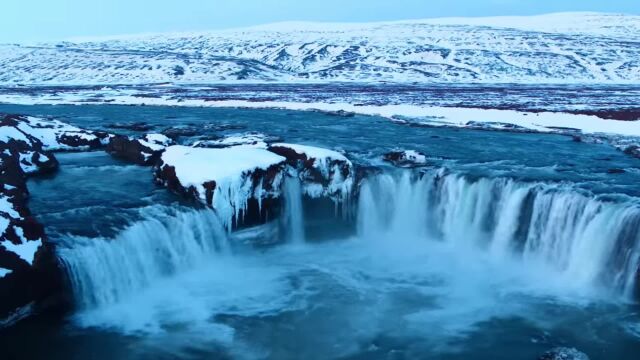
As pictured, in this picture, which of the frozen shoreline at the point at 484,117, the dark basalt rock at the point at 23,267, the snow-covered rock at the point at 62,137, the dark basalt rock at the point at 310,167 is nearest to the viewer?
the dark basalt rock at the point at 23,267

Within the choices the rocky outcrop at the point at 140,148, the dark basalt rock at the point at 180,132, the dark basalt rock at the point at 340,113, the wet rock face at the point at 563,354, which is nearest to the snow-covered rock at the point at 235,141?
the rocky outcrop at the point at 140,148

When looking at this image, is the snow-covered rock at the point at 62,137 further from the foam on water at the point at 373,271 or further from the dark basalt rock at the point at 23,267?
the foam on water at the point at 373,271

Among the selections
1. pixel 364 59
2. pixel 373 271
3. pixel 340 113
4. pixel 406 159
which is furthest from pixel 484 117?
pixel 364 59

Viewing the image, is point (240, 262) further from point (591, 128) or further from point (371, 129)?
point (591, 128)

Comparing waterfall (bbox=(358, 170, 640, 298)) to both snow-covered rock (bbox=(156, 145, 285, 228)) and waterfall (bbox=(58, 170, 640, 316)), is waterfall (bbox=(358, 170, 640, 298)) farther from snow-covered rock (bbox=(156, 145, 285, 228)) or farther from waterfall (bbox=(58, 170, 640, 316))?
snow-covered rock (bbox=(156, 145, 285, 228))

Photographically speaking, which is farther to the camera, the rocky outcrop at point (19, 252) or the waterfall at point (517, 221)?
the waterfall at point (517, 221)

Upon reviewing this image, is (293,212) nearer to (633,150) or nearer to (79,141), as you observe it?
(79,141)

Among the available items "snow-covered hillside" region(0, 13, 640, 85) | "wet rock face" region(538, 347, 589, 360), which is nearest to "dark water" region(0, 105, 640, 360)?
"wet rock face" region(538, 347, 589, 360)
